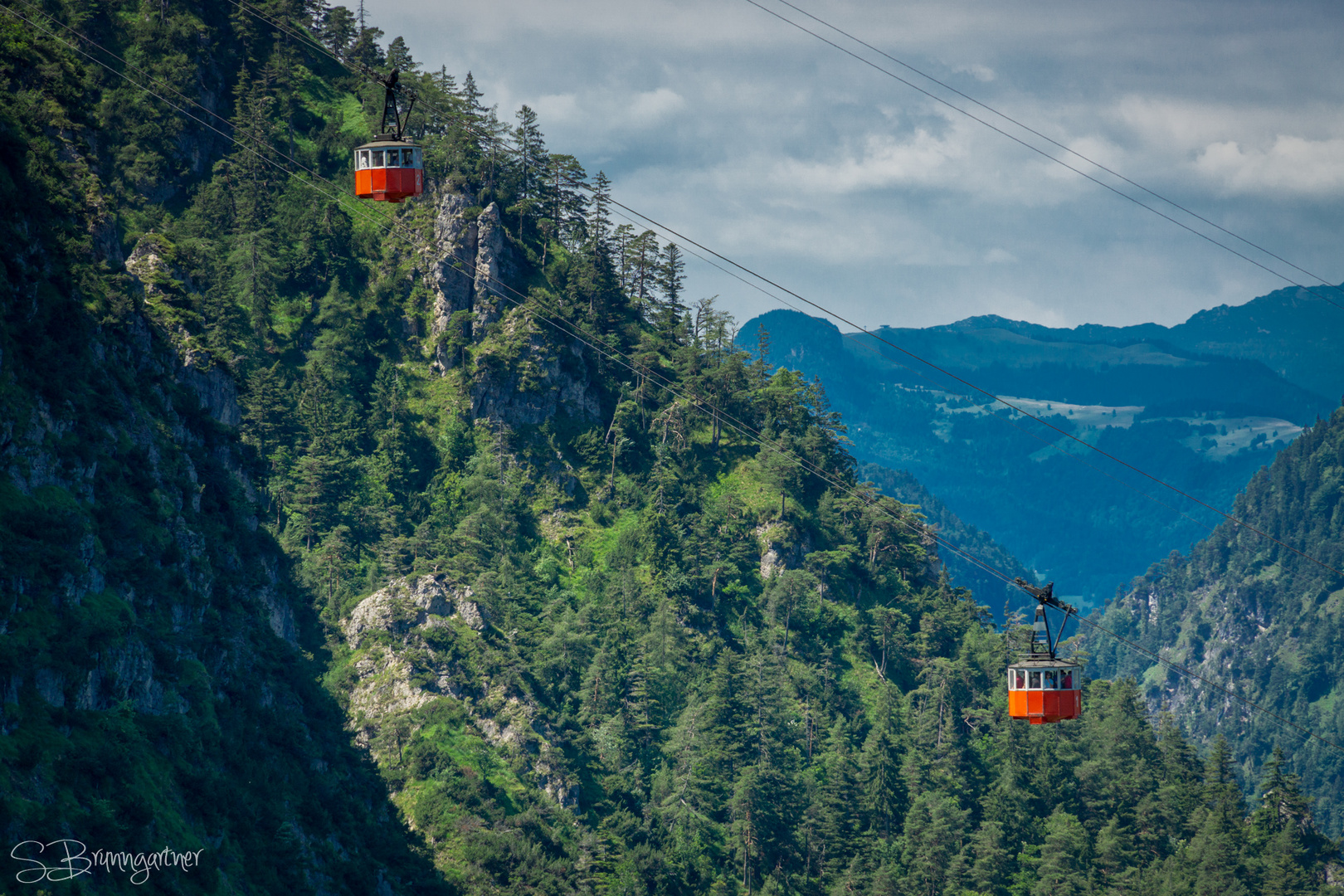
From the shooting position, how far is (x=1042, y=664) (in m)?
54.0

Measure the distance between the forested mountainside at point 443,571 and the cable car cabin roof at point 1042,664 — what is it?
42.3 metres

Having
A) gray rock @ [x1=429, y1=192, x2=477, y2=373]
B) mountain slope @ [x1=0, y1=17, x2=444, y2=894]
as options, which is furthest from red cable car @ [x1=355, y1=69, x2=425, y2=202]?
gray rock @ [x1=429, y1=192, x2=477, y2=373]

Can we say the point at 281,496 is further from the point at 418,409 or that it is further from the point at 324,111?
the point at 324,111

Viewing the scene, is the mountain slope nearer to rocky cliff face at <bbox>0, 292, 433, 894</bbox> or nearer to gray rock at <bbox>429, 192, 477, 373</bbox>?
rocky cliff face at <bbox>0, 292, 433, 894</bbox>

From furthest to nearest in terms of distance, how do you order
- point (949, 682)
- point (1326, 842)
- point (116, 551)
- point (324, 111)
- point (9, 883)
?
point (324, 111) → point (949, 682) → point (1326, 842) → point (116, 551) → point (9, 883)

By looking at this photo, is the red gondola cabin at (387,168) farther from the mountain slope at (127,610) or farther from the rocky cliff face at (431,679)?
the rocky cliff face at (431,679)

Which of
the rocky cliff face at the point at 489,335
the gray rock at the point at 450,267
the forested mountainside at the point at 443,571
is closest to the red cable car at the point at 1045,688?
the forested mountainside at the point at 443,571

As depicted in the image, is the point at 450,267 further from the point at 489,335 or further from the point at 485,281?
the point at 489,335

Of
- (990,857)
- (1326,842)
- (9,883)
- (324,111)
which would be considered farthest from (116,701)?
(1326,842)

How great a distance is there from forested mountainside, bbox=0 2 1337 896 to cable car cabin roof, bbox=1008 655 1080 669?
4231cm

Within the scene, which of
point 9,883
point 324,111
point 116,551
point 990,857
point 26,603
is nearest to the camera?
point 9,883

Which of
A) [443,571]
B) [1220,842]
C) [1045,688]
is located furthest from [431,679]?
[1045,688]

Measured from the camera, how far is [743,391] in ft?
506

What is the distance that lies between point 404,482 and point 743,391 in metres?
41.9
